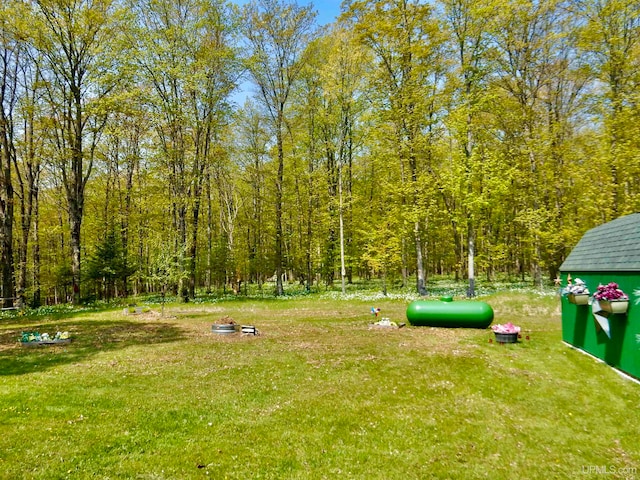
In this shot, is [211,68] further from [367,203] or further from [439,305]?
[439,305]

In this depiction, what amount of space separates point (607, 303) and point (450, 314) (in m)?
8.44

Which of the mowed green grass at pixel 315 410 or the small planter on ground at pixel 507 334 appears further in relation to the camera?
the small planter on ground at pixel 507 334

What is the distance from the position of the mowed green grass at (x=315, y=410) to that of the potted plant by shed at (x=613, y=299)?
2095 mm

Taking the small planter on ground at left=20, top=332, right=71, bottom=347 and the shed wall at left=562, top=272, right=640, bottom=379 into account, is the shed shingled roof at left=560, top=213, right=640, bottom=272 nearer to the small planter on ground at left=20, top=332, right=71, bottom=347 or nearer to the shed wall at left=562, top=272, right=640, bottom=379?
the shed wall at left=562, top=272, right=640, bottom=379

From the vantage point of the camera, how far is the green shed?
10266 mm

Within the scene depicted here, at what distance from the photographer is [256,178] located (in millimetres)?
49594

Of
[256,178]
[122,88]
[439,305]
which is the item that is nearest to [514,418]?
[439,305]

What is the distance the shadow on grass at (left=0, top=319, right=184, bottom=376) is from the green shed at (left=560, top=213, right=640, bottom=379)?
17250mm

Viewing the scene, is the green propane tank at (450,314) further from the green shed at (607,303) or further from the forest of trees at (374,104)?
the forest of trees at (374,104)

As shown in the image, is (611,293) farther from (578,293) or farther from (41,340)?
(41,340)

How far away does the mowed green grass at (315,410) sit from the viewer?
6.50 metres

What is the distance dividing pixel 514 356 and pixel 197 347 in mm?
12926

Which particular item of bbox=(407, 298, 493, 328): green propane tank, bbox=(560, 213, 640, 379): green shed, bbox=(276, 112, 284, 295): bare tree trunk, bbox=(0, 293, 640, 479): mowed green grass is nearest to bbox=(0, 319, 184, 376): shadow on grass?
bbox=(0, 293, 640, 479): mowed green grass

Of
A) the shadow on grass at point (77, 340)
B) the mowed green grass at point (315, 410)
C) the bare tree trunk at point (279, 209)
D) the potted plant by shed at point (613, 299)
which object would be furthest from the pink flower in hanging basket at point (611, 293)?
the bare tree trunk at point (279, 209)
